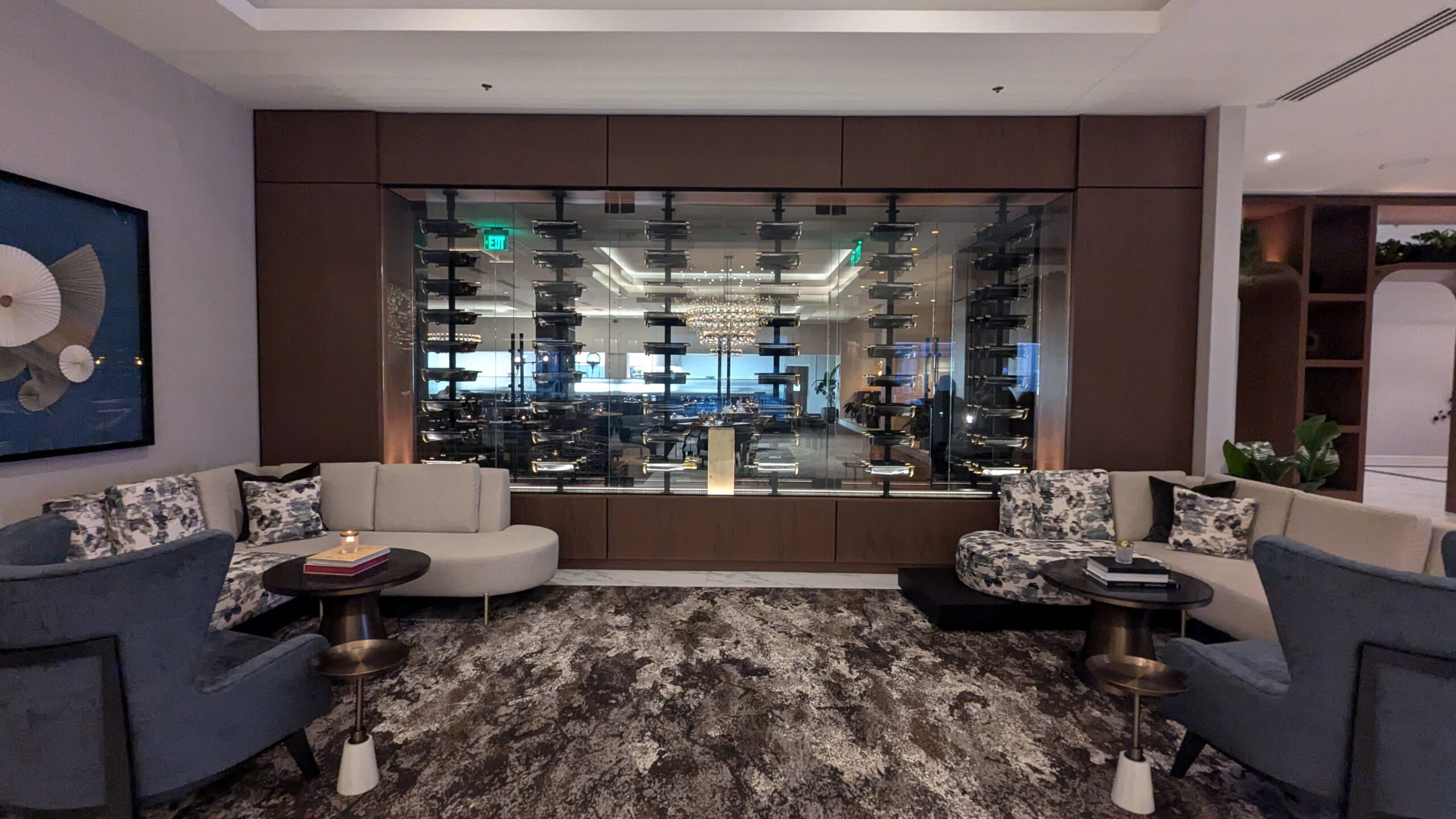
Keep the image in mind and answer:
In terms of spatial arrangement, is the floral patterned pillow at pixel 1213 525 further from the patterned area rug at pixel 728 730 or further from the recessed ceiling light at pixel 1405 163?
the recessed ceiling light at pixel 1405 163

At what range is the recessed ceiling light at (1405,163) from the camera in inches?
200

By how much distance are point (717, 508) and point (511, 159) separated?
3.15 meters

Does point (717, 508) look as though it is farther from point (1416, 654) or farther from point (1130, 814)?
point (1416, 654)

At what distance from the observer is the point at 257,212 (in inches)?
176

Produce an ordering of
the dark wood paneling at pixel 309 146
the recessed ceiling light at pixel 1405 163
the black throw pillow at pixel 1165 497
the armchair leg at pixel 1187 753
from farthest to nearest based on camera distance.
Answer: the recessed ceiling light at pixel 1405 163, the dark wood paneling at pixel 309 146, the black throw pillow at pixel 1165 497, the armchair leg at pixel 1187 753

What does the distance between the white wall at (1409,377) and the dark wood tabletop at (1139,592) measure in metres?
11.2

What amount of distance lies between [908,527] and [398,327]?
4363mm

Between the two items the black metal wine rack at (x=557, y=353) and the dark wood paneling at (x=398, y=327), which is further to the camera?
the black metal wine rack at (x=557, y=353)

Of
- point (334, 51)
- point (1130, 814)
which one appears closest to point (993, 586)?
point (1130, 814)

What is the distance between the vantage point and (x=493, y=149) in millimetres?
4488

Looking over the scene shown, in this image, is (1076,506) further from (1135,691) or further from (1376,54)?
(1376,54)

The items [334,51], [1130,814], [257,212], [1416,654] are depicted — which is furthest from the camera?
[257,212]

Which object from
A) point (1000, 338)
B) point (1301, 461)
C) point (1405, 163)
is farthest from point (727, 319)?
point (1405, 163)

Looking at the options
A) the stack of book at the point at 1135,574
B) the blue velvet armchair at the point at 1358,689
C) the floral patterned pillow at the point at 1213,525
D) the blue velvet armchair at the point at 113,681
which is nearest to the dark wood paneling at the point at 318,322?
the blue velvet armchair at the point at 113,681
